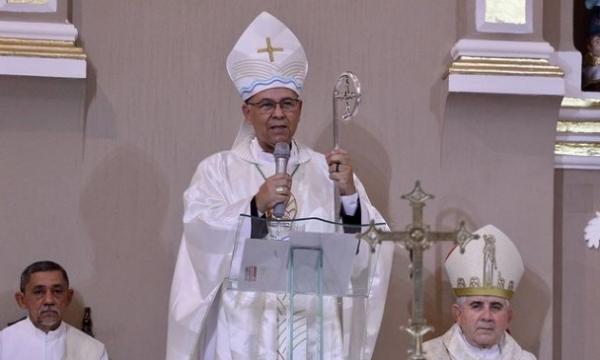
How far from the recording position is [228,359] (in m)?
5.72

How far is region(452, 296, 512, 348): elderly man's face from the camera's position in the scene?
20.3ft

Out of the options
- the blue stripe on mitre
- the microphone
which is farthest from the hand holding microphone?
the blue stripe on mitre

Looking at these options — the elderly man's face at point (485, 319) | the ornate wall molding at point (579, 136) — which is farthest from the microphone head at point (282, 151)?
the ornate wall molding at point (579, 136)

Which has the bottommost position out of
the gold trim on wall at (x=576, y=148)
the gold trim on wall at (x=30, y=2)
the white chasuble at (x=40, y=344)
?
the white chasuble at (x=40, y=344)

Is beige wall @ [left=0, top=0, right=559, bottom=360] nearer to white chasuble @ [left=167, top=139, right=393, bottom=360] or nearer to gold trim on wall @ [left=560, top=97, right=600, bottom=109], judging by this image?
gold trim on wall @ [left=560, top=97, right=600, bottom=109]

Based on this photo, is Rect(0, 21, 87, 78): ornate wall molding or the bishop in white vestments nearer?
the bishop in white vestments

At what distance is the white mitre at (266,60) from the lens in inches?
234

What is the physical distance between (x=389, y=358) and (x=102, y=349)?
1.40m

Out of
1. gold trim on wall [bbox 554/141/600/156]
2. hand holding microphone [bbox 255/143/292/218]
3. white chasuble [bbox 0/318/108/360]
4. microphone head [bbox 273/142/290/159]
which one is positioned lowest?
white chasuble [bbox 0/318/108/360]

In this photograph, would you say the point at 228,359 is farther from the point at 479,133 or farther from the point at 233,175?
A: the point at 479,133

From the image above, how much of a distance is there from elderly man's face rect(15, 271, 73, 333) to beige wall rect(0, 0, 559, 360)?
42 cm

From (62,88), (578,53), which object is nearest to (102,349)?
(62,88)

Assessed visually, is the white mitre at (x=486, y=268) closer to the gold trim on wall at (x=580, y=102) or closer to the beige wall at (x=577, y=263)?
the beige wall at (x=577, y=263)

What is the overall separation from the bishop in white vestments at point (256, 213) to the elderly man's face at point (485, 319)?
0.46 m
